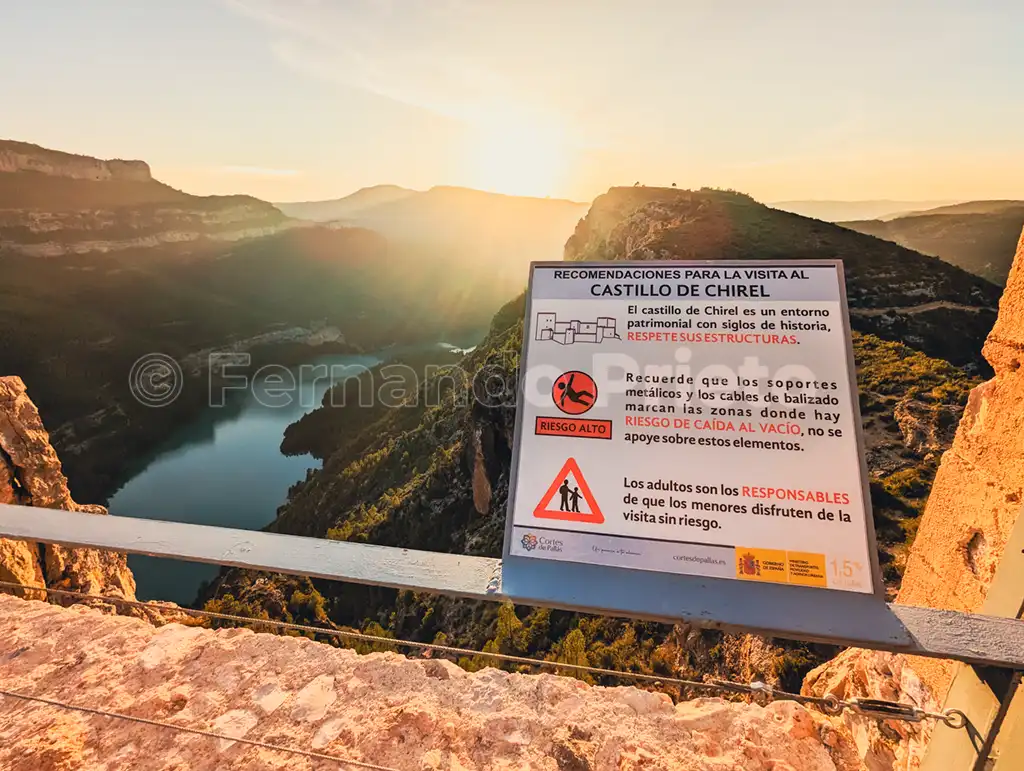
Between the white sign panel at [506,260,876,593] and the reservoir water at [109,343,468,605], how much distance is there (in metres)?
40.7

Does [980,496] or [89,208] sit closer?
[980,496]

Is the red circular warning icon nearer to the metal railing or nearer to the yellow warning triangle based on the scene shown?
the yellow warning triangle

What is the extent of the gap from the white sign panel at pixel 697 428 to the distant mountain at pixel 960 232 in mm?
40363

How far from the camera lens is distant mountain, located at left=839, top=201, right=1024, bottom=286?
36.0 meters

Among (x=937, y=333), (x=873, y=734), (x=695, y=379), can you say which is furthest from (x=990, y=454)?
(x=937, y=333)

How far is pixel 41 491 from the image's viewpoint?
8.86m

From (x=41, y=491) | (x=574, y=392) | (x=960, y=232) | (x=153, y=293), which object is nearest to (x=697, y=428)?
(x=574, y=392)

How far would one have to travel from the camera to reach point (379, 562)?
1625 millimetres

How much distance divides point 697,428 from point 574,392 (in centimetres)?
38

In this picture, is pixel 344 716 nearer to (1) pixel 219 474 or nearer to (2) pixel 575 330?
(2) pixel 575 330

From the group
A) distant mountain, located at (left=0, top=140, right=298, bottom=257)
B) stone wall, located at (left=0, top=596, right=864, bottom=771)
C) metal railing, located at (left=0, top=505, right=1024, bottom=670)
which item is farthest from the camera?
distant mountain, located at (left=0, top=140, right=298, bottom=257)

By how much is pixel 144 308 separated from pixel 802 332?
268 feet

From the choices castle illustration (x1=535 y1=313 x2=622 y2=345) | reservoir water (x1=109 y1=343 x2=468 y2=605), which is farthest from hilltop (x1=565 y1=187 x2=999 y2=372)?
reservoir water (x1=109 y1=343 x2=468 y2=605)

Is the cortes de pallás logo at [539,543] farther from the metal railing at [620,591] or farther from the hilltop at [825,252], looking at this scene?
the hilltop at [825,252]
